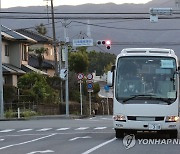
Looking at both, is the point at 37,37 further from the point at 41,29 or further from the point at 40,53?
the point at 41,29

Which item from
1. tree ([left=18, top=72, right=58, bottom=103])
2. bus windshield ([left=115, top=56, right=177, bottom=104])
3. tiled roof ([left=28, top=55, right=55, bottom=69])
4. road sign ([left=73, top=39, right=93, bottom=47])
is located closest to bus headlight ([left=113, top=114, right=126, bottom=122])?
bus windshield ([left=115, top=56, right=177, bottom=104])

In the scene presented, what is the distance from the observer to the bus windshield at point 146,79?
58.9 feet

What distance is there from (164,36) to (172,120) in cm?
12287

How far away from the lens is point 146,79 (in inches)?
718

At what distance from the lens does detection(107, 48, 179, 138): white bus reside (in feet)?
57.6

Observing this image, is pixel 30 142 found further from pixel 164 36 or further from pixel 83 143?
pixel 164 36

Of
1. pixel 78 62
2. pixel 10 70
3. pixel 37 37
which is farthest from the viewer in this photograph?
pixel 37 37

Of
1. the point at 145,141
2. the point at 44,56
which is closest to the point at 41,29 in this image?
the point at 44,56

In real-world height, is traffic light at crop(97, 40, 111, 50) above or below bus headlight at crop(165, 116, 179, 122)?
above

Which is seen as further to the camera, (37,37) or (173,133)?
(37,37)

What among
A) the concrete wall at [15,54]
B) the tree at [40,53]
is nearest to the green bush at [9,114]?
the concrete wall at [15,54]

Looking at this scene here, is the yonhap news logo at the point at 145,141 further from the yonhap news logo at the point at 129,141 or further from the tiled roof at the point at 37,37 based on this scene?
the tiled roof at the point at 37,37

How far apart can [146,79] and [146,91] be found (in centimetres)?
48

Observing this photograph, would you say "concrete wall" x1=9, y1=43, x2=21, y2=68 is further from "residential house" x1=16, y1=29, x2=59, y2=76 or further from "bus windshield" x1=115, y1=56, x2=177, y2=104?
"bus windshield" x1=115, y1=56, x2=177, y2=104
